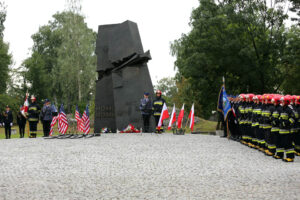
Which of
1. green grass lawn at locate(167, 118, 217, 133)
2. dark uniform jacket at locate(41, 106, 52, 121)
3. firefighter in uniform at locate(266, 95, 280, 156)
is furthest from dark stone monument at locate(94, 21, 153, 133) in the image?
firefighter in uniform at locate(266, 95, 280, 156)

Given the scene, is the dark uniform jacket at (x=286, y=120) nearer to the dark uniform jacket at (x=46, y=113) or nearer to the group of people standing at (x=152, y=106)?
the group of people standing at (x=152, y=106)

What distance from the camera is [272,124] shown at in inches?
477

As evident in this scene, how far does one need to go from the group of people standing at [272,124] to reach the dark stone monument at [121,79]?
7.98 m

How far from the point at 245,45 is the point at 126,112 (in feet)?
38.2

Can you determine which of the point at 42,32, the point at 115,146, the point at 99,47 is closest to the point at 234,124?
the point at 115,146

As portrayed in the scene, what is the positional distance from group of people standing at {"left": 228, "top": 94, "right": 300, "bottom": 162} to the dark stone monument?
798cm

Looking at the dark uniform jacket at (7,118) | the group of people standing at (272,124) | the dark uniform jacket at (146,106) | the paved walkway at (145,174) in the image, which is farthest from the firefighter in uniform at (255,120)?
the dark uniform jacket at (7,118)

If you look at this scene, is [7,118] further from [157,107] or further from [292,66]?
[292,66]

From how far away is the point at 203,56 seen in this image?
97.9 feet

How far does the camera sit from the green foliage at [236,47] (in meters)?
29.7

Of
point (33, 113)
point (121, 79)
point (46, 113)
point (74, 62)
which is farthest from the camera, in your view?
point (74, 62)

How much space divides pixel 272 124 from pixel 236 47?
18069 mm

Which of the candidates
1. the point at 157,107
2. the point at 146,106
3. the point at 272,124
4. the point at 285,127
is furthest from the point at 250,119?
the point at 146,106

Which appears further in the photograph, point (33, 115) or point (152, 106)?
point (152, 106)
